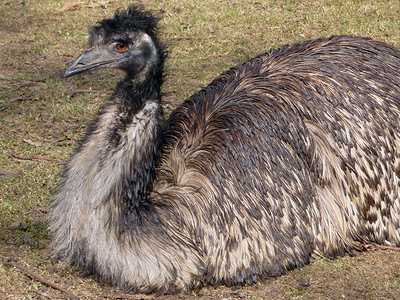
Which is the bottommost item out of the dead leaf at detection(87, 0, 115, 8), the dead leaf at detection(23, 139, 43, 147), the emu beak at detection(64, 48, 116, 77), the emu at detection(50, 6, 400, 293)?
the dead leaf at detection(23, 139, 43, 147)

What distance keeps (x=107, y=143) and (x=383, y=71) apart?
A: 6.80ft

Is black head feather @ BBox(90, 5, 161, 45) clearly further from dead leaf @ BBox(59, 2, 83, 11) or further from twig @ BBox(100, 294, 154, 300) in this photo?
dead leaf @ BBox(59, 2, 83, 11)

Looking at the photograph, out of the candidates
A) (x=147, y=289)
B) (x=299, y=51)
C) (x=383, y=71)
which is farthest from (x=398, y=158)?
(x=147, y=289)

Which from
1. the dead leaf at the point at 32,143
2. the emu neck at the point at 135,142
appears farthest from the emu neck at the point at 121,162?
the dead leaf at the point at 32,143

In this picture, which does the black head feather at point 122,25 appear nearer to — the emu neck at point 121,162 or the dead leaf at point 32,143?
the emu neck at point 121,162

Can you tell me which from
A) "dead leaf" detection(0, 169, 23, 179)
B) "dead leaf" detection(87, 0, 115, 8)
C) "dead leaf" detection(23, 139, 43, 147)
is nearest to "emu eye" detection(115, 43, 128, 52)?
"dead leaf" detection(0, 169, 23, 179)

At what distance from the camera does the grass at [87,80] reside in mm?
4387

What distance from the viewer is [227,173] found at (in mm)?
4371

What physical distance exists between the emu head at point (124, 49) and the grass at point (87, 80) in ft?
4.25

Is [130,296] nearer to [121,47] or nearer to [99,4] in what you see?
[121,47]

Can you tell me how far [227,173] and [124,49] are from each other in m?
1.02

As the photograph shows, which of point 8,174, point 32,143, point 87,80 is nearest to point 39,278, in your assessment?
point 8,174

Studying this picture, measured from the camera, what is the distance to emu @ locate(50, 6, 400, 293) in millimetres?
4098

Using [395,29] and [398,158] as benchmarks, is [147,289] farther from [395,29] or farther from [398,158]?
[395,29]
